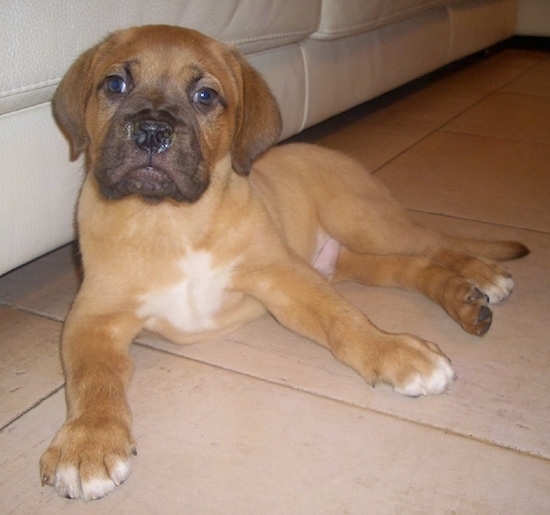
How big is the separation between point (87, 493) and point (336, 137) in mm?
3062

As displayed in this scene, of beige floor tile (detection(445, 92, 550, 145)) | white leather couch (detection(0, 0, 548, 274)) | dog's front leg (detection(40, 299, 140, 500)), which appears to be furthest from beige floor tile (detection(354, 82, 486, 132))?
dog's front leg (detection(40, 299, 140, 500))

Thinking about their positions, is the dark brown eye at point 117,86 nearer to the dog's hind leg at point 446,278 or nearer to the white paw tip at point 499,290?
the dog's hind leg at point 446,278

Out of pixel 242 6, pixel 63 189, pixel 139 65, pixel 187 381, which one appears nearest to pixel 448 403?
pixel 187 381

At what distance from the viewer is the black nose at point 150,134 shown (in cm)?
177

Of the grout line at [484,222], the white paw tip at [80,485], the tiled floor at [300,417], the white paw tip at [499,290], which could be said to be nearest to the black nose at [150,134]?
the tiled floor at [300,417]

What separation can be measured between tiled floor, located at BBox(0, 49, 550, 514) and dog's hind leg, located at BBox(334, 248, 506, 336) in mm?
46

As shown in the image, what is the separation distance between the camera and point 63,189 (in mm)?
2348

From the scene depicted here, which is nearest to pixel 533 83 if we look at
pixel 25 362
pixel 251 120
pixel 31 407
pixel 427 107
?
pixel 427 107

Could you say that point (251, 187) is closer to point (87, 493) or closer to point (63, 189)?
point (63, 189)

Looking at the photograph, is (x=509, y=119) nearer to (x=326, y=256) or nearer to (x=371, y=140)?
(x=371, y=140)

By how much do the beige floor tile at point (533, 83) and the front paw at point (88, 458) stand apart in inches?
180

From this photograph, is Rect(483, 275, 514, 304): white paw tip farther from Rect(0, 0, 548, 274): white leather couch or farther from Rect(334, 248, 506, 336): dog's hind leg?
Rect(0, 0, 548, 274): white leather couch

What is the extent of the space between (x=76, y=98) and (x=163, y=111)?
0.32 meters

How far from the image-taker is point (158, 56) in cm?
194
